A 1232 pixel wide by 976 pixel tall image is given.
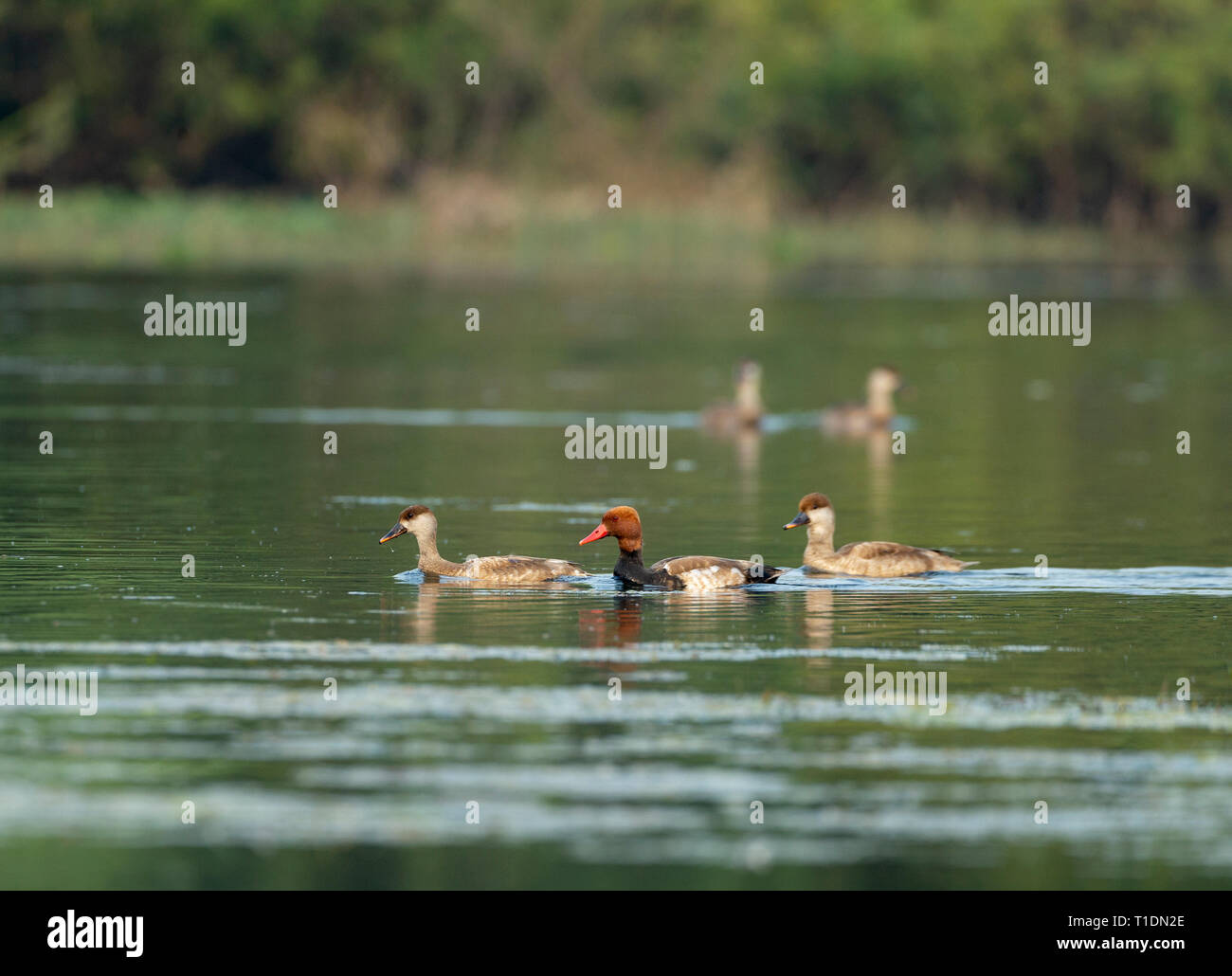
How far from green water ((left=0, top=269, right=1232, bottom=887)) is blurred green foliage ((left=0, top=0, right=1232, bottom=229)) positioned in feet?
164

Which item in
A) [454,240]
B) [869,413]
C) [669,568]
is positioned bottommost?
[669,568]

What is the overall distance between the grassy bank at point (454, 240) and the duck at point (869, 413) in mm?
32608

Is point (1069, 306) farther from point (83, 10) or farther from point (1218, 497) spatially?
point (83, 10)

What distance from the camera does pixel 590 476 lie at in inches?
1003

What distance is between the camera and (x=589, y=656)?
47.1ft

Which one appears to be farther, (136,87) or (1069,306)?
(136,87)

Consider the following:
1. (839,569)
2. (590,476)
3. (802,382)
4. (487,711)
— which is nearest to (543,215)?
(802,382)

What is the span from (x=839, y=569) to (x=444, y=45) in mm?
70325

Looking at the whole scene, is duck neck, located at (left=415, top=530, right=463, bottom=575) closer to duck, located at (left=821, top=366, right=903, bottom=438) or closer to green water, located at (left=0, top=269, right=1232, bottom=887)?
green water, located at (left=0, top=269, right=1232, bottom=887)

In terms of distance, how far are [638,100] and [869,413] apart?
198ft

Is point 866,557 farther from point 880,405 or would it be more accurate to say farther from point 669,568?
point 880,405

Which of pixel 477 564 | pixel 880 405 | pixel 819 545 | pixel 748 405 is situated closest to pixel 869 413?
pixel 880 405

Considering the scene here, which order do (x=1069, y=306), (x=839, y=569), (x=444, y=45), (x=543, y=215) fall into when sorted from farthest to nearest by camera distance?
(x=444, y=45) < (x=543, y=215) < (x=1069, y=306) < (x=839, y=569)

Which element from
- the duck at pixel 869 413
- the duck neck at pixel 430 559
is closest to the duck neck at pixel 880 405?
the duck at pixel 869 413
